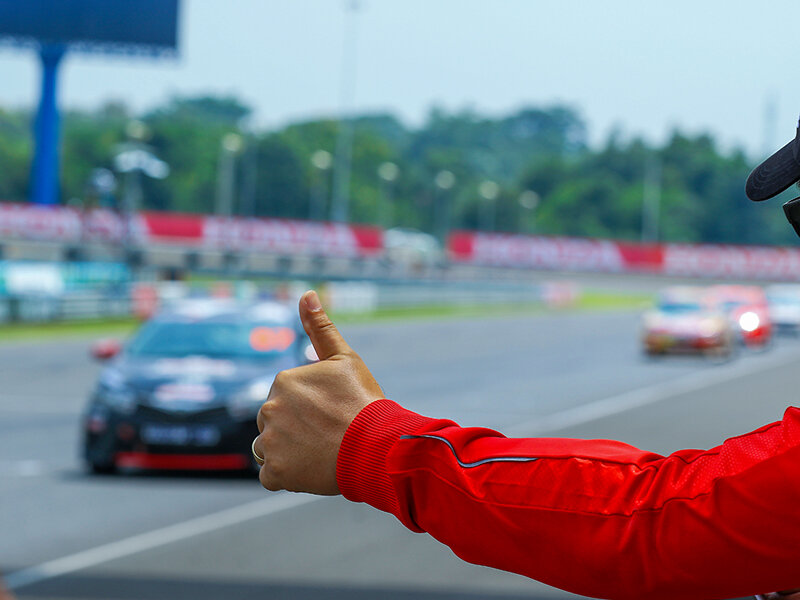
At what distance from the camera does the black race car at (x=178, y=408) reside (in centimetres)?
982

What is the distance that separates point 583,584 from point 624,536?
0.32ft

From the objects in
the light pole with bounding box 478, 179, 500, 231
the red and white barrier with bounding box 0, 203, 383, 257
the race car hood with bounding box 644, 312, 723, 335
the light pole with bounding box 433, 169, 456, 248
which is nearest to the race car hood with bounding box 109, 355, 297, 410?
the race car hood with bounding box 644, 312, 723, 335

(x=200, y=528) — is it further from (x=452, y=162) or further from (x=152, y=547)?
(x=452, y=162)

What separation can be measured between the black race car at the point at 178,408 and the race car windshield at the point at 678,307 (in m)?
17.8

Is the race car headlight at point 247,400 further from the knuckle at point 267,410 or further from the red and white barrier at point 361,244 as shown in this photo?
the red and white barrier at point 361,244

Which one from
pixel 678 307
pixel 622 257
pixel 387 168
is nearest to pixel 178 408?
pixel 678 307

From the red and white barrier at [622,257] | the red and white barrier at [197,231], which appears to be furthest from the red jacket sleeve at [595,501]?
the red and white barrier at [622,257]

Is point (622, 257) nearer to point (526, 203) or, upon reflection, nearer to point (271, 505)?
point (526, 203)

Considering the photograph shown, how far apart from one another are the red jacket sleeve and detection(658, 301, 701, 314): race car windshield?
2607cm

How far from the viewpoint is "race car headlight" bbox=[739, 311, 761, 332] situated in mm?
29891

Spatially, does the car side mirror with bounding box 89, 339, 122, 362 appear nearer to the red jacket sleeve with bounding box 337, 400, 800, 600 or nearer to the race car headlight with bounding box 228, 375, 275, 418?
the race car headlight with bounding box 228, 375, 275, 418

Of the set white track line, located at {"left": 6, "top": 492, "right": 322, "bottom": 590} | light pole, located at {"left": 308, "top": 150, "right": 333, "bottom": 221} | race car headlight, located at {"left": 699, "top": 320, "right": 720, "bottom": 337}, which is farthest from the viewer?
light pole, located at {"left": 308, "top": 150, "right": 333, "bottom": 221}

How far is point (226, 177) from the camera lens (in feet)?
287

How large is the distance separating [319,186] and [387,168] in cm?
728
